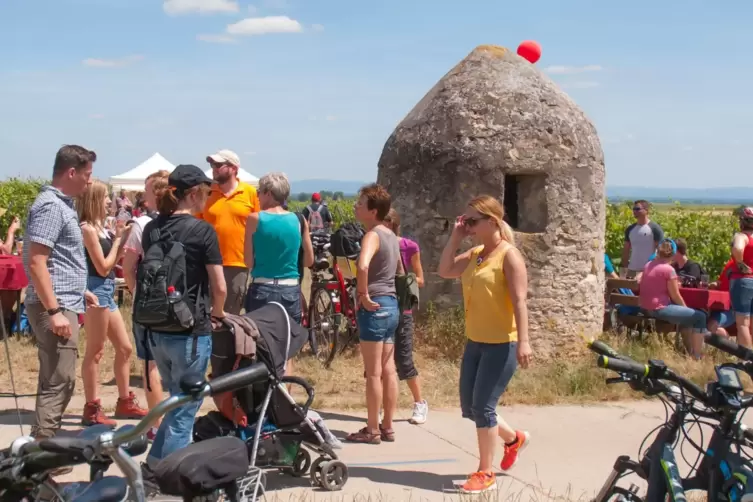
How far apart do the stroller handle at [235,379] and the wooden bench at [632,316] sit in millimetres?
7239

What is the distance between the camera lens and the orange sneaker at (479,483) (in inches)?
192

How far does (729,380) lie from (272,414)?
2.51 metres

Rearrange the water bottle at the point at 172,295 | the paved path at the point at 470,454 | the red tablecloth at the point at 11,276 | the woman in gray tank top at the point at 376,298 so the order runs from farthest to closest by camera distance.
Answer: the red tablecloth at the point at 11,276
the woman in gray tank top at the point at 376,298
the paved path at the point at 470,454
the water bottle at the point at 172,295

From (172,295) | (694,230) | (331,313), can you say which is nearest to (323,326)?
(331,313)

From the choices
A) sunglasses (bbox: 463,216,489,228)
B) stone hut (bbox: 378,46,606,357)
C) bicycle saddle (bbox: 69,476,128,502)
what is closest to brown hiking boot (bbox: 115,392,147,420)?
sunglasses (bbox: 463,216,489,228)

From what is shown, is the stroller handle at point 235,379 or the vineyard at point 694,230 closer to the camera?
the stroller handle at point 235,379

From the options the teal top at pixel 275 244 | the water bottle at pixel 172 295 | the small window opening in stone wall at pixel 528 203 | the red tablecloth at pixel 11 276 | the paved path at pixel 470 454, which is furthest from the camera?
the red tablecloth at pixel 11 276

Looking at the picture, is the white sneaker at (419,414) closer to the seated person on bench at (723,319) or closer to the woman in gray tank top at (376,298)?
the woman in gray tank top at (376,298)

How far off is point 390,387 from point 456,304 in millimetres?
2462

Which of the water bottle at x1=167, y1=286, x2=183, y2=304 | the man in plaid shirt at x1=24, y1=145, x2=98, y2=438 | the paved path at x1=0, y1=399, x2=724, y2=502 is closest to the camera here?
the water bottle at x1=167, y1=286, x2=183, y2=304

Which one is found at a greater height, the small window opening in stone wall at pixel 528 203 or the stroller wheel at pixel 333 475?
the small window opening in stone wall at pixel 528 203

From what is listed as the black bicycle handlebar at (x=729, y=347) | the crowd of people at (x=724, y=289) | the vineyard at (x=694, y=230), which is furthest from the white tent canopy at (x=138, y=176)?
the black bicycle handlebar at (x=729, y=347)

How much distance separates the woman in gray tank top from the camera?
5668mm

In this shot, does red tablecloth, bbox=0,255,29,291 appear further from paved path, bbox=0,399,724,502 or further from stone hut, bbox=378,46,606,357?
stone hut, bbox=378,46,606,357
